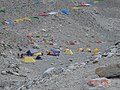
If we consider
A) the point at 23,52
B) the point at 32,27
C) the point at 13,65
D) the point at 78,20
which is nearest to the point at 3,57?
the point at 13,65

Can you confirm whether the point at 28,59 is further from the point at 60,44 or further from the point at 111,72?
the point at 111,72

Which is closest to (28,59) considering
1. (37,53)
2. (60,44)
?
(37,53)

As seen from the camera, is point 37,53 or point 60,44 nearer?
point 37,53

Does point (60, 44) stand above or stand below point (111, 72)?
below

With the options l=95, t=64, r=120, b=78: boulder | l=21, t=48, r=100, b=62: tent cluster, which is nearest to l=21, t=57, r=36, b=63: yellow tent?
l=21, t=48, r=100, b=62: tent cluster

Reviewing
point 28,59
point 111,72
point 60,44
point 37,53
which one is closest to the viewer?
point 111,72

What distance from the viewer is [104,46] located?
20719 millimetres

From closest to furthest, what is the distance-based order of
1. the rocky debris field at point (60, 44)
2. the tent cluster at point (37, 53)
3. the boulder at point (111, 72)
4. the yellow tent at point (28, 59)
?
1. the boulder at point (111, 72)
2. the rocky debris field at point (60, 44)
3. the yellow tent at point (28, 59)
4. the tent cluster at point (37, 53)

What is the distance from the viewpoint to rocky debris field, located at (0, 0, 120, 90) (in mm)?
9769

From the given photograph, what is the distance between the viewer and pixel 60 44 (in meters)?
20.4

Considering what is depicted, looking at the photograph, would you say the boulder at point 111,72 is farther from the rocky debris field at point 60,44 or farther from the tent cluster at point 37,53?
the tent cluster at point 37,53

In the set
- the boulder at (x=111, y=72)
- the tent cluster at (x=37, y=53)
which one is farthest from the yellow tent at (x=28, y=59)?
the boulder at (x=111, y=72)

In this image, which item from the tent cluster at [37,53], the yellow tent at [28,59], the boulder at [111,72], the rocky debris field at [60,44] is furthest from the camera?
the tent cluster at [37,53]

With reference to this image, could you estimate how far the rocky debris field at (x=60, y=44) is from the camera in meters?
9.77
